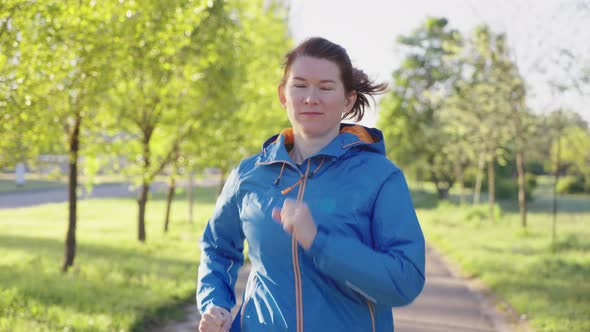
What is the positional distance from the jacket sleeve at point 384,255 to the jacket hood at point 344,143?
8.0 inches

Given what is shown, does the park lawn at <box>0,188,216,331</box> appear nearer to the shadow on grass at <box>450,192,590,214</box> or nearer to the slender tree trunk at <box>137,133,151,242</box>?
the slender tree trunk at <box>137,133,151,242</box>

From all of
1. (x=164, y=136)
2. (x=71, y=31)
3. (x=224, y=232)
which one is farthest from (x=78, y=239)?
(x=224, y=232)

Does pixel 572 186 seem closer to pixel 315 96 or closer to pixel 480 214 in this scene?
pixel 480 214

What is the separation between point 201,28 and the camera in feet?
42.5

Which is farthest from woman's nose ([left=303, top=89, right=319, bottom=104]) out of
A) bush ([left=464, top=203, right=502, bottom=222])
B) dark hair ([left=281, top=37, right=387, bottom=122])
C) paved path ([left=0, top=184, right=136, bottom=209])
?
paved path ([left=0, top=184, right=136, bottom=209])

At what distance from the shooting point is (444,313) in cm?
802

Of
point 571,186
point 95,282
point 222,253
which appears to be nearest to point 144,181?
point 95,282

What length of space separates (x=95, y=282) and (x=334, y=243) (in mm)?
7618

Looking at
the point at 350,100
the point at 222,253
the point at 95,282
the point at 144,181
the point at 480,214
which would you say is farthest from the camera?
the point at 480,214

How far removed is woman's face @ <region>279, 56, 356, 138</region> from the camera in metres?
2.04

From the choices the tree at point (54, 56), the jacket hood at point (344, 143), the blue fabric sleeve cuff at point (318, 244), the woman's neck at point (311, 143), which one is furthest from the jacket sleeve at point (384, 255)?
the tree at point (54, 56)

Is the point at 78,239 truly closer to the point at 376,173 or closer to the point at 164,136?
the point at 164,136

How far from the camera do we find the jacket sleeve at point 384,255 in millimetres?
1747

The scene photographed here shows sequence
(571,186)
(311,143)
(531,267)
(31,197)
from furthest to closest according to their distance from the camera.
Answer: (571,186), (31,197), (531,267), (311,143)
